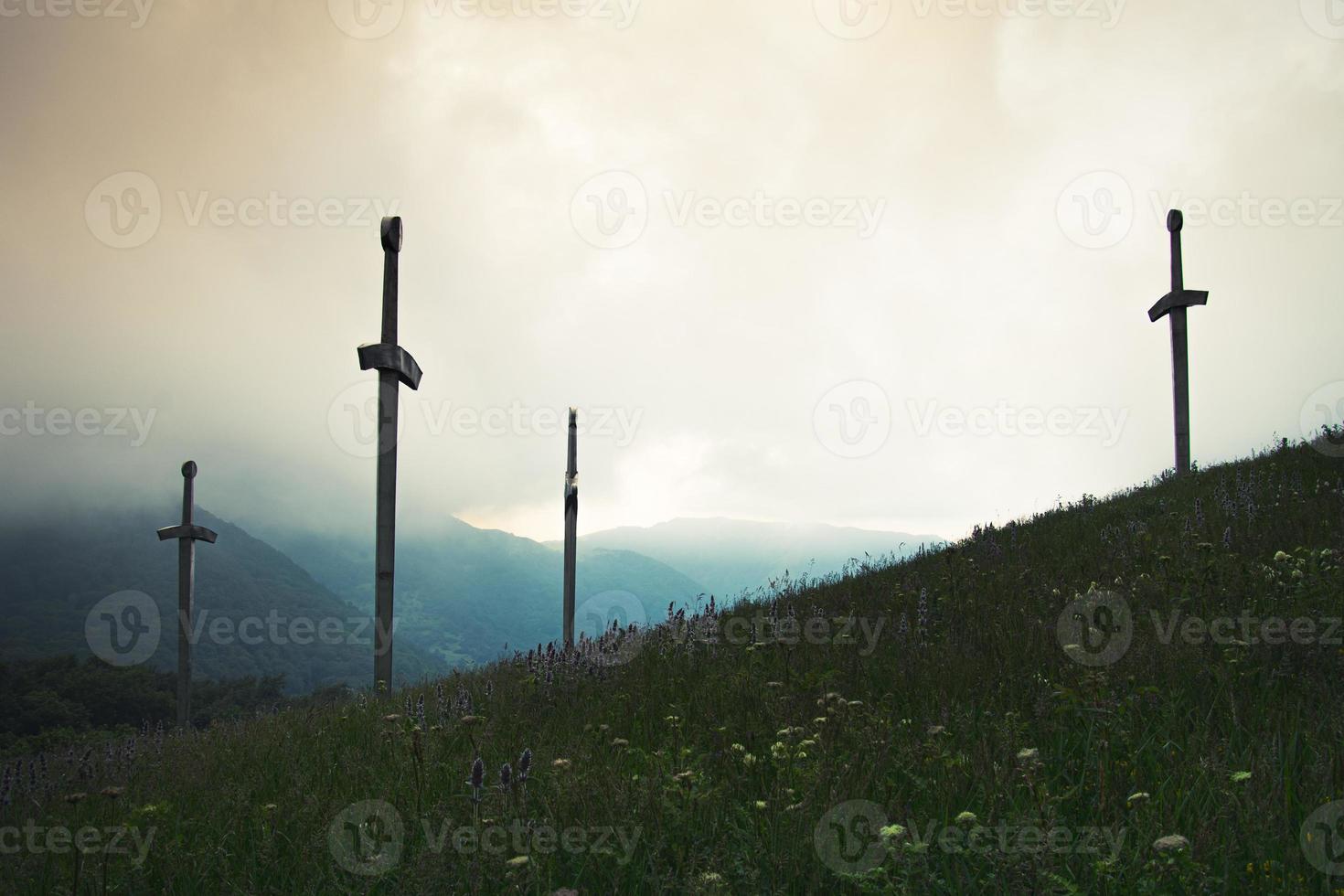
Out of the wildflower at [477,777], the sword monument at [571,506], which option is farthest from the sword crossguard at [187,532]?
the wildflower at [477,777]

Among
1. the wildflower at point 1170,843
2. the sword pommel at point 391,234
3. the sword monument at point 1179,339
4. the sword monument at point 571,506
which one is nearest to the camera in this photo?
the wildflower at point 1170,843

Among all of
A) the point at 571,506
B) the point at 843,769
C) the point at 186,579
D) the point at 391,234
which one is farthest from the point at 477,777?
the point at 186,579

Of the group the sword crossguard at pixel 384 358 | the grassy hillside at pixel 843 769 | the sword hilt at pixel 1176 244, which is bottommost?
the grassy hillside at pixel 843 769

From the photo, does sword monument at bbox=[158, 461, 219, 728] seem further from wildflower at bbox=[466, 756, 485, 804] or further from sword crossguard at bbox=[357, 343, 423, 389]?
wildflower at bbox=[466, 756, 485, 804]

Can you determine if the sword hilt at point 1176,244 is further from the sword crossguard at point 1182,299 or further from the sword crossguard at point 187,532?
the sword crossguard at point 187,532

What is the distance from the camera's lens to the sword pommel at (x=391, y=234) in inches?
369

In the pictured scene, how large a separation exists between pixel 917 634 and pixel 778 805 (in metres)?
3.21

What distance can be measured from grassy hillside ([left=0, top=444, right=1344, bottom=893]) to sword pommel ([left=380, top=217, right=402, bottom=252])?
605cm

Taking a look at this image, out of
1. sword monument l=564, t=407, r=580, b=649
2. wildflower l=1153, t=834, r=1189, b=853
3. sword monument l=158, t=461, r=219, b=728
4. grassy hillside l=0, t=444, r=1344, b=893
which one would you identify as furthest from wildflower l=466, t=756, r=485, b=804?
sword monument l=158, t=461, r=219, b=728

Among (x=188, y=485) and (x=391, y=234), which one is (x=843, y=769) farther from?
(x=188, y=485)

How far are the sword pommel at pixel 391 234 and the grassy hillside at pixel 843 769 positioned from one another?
6045 mm

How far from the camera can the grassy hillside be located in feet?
8.71

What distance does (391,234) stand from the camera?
369 inches

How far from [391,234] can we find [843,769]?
881cm
